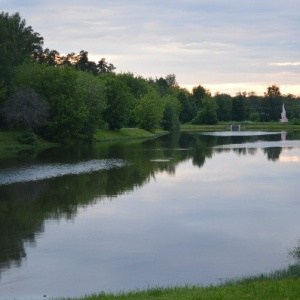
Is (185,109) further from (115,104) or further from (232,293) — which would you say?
(232,293)

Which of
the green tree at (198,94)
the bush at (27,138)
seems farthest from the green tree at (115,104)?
the green tree at (198,94)

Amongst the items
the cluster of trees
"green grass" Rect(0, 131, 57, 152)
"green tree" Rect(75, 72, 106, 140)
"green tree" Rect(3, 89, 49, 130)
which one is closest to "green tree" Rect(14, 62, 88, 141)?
the cluster of trees

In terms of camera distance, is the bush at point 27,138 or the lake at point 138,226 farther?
the bush at point 27,138


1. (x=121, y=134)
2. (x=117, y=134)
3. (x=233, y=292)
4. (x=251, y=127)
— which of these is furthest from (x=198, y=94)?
(x=233, y=292)

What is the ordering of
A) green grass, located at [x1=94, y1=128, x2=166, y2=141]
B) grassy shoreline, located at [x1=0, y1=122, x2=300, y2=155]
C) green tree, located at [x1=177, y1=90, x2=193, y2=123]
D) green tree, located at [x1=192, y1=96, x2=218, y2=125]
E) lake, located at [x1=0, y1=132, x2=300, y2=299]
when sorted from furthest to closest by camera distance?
green tree, located at [x1=177, y1=90, x2=193, y2=123], green tree, located at [x1=192, y1=96, x2=218, y2=125], green grass, located at [x1=94, y1=128, x2=166, y2=141], grassy shoreline, located at [x1=0, y1=122, x2=300, y2=155], lake, located at [x1=0, y1=132, x2=300, y2=299]

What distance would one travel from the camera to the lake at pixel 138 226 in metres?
15.2

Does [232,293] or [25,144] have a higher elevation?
[25,144]

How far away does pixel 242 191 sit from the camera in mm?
30359

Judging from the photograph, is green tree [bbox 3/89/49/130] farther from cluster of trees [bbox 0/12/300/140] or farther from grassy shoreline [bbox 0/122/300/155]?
grassy shoreline [bbox 0/122/300/155]

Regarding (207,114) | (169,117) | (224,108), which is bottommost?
(169,117)

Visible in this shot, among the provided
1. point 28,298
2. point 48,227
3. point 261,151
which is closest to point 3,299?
point 28,298

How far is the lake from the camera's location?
15.2m

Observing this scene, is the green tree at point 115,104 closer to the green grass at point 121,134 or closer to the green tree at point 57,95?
the green grass at point 121,134

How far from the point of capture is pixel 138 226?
21.6 meters
